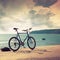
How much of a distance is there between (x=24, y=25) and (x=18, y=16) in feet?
0.31

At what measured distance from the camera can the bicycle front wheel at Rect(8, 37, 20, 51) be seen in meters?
1.84

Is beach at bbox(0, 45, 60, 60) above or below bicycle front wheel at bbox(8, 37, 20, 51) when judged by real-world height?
below

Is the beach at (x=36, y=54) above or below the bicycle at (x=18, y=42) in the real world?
below

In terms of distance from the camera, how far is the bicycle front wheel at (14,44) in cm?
184

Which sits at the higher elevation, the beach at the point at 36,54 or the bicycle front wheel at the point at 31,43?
the bicycle front wheel at the point at 31,43

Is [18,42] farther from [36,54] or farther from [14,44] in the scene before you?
[36,54]

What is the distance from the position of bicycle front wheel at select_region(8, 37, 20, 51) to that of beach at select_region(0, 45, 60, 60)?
0.04m

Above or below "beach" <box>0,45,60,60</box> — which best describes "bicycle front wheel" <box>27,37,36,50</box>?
above

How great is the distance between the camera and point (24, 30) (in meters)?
1.86

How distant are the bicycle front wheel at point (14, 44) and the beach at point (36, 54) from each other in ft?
0.12

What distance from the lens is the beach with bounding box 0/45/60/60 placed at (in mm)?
1809

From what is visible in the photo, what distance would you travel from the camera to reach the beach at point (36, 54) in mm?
1809

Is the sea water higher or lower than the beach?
higher

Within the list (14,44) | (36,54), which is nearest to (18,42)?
(14,44)
